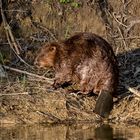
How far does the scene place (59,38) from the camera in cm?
1236

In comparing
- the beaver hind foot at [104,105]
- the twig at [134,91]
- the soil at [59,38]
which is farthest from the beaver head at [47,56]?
the twig at [134,91]

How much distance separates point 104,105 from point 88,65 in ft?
1.94

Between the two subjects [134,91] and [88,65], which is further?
[134,91]

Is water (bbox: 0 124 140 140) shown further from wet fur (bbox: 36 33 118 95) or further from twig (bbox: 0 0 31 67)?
twig (bbox: 0 0 31 67)

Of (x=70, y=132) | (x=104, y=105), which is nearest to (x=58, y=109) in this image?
(x=104, y=105)

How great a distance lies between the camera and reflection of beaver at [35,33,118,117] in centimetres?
1007

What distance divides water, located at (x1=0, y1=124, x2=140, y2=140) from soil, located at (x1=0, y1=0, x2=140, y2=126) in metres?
0.27

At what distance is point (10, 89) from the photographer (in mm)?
10516

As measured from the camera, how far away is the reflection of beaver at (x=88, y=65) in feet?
33.0

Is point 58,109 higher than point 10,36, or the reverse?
point 10,36

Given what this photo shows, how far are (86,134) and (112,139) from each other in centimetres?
38

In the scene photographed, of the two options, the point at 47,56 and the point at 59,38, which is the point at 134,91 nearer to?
the point at 47,56

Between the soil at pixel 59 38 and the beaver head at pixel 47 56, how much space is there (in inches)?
13.1

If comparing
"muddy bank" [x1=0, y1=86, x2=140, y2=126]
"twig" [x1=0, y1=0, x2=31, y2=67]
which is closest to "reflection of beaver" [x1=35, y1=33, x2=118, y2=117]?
"muddy bank" [x1=0, y1=86, x2=140, y2=126]
